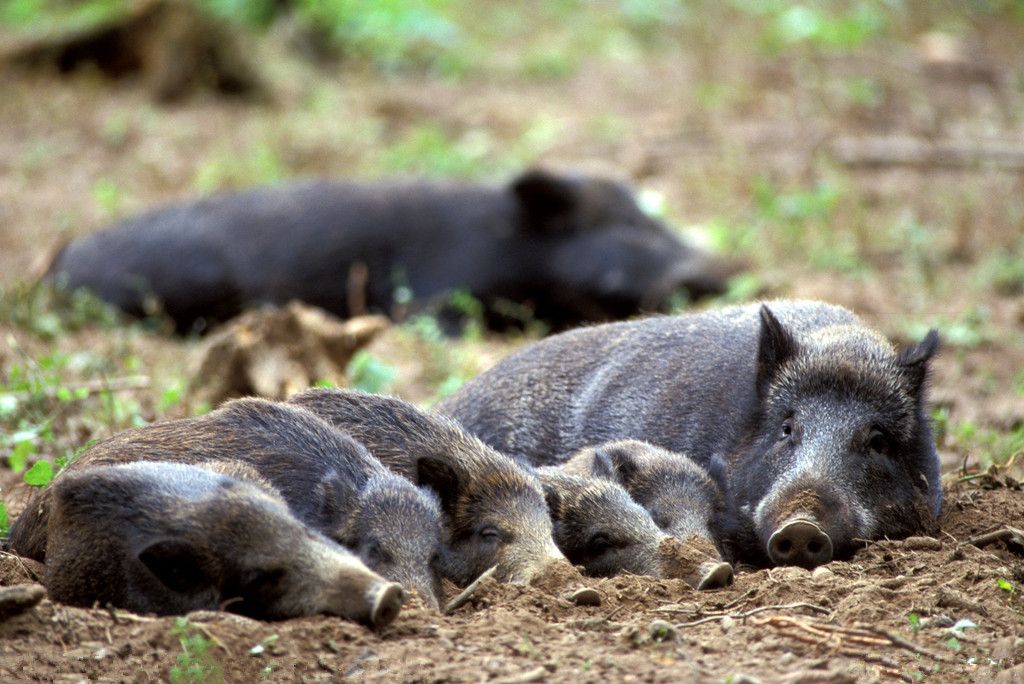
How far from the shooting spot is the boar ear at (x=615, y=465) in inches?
199

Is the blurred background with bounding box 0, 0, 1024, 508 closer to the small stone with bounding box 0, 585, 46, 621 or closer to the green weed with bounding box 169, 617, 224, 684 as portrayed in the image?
the small stone with bounding box 0, 585, 46, 621

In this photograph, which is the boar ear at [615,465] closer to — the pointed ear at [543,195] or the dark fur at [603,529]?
the dark fur at [603,529]

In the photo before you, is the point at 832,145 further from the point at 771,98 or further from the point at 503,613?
the point at 503,613

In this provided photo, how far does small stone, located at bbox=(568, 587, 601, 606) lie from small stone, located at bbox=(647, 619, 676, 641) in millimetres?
392

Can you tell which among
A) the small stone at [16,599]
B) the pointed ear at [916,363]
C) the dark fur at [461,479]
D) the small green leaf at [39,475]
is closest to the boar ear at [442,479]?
the dark fur at [461,479]

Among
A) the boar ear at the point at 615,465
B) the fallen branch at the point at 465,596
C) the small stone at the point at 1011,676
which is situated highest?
the small stone at the point at 1011,676

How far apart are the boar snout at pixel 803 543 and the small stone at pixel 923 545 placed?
336mm

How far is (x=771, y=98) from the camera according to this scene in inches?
562

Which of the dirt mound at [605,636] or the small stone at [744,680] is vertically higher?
the small stone at [744,680]

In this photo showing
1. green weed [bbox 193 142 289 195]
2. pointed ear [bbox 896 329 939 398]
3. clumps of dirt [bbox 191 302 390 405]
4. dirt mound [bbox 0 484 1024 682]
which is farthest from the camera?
green weed [bbox 193 142 289 195]

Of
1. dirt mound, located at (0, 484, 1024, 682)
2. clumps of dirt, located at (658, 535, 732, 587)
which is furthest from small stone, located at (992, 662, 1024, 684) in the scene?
clumps of dirt, located at (658, 535, 732, 587)

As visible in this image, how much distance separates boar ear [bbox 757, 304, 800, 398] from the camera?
5.19 meters

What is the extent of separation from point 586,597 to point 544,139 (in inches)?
396

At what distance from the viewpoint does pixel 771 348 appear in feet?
17.1
